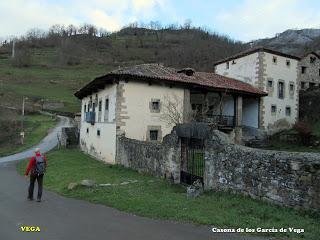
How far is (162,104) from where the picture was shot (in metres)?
23.8

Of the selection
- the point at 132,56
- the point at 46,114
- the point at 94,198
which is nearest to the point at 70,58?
the point at 132,56

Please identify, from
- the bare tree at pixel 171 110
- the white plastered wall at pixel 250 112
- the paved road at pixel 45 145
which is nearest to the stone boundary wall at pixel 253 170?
the bare tree at pixel 171 110

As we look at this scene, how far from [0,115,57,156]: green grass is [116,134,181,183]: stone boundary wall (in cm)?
2068

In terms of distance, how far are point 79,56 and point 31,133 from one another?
6108 cm

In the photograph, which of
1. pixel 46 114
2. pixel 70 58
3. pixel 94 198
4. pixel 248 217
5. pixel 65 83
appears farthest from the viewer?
pixel 70 58

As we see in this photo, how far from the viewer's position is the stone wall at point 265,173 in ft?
27.1

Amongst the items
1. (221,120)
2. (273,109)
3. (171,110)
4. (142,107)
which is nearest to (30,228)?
(142,107)

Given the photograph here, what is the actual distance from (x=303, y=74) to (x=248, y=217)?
3822 cm

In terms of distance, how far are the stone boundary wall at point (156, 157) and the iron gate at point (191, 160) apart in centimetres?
18

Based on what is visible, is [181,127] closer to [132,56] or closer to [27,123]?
[27,123]

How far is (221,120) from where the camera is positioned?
27.5 metres

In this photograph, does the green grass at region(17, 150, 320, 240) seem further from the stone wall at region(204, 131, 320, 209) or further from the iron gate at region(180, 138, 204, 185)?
the iron gate at region(180, 138, 204, 185)

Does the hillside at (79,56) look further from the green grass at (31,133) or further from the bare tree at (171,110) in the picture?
the bare tree at (171,110)

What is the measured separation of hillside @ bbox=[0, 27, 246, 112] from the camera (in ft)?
217
